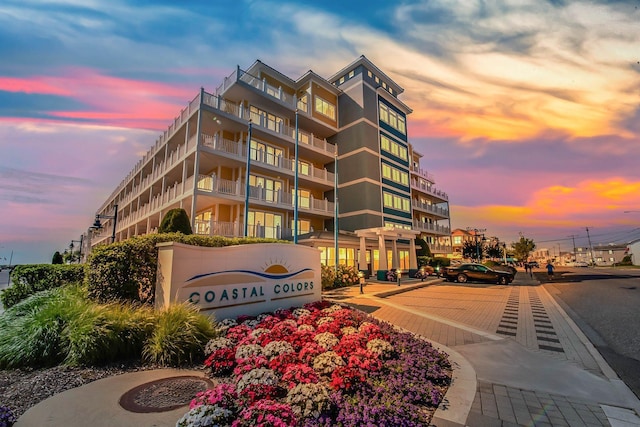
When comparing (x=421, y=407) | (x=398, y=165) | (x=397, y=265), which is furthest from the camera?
(x=398, y=165)

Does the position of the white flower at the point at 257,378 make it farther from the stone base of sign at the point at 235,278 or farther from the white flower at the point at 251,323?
the stone base of sign at the point at 235,278

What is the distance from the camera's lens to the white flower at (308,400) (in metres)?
3.50

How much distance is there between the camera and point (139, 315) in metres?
5.96

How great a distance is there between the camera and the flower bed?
11.0ft

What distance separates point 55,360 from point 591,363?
32.7ft

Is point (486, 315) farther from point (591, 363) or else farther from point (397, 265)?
point (397, 265)

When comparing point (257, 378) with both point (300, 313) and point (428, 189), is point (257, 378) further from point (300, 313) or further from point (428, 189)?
point (428, 189)

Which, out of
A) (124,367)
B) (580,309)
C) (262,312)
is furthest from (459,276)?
(124,367)

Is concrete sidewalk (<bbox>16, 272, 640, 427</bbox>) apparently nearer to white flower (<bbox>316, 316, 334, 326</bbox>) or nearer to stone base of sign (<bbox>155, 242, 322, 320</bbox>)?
white flower (<bbox>316, 316, 334, 326</bbox>)

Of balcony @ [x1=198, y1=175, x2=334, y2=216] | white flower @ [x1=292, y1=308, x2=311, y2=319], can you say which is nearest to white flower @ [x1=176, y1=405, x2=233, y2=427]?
white flower @ [x1=292, y1=308, x2=311, y2=319]

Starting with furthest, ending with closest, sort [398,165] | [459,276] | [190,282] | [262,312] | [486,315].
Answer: [398,165] < [459,276] < [486,315] < [262,312] < [190,282]

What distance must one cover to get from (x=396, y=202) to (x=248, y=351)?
2902cm

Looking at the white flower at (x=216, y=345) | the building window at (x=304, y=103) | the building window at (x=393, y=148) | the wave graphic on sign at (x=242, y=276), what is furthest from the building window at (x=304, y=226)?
the white flower at (x=216, y=345)

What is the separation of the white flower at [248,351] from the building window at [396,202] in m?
26.3
